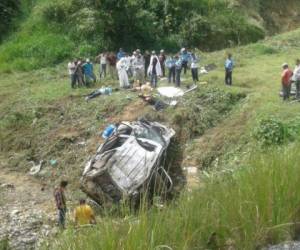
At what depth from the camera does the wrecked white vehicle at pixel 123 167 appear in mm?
13159

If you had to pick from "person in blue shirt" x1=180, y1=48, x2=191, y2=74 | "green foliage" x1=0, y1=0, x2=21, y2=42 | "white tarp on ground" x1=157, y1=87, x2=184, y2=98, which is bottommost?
"white tarp on ground" x1=157, y1=87, x2=184, y2=98

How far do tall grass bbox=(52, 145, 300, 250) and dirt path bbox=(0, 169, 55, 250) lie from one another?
6.93m

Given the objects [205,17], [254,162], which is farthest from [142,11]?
[254,162]

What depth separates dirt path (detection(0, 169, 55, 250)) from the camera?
1270 centimetres

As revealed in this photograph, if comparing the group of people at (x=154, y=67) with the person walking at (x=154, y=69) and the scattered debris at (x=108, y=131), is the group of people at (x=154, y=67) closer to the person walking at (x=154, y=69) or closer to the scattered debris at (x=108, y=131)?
the person walking at (x=154, y=69)

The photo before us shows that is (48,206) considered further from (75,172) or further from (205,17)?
(205,17)

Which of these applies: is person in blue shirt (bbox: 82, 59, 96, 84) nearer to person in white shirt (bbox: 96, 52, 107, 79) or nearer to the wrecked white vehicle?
person in white shirt (bbox: 96, 52, 107, 79)

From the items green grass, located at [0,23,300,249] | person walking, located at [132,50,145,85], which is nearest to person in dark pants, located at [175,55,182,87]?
green grass, located at [0,23,300,249]

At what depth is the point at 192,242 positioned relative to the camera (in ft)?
15.9

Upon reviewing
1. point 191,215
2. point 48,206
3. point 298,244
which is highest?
point 191,215

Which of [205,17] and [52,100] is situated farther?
[205,17]

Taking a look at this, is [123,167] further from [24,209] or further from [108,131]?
[108,131]

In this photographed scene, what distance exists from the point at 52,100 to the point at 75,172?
4980 millimetres

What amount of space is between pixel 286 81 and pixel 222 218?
12.7 metres
